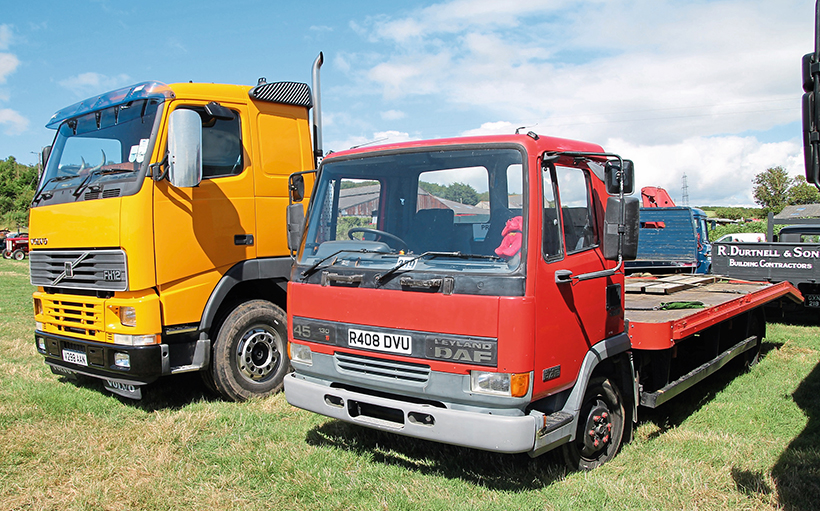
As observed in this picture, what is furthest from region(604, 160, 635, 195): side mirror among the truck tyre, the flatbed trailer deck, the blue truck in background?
the blue truck in background

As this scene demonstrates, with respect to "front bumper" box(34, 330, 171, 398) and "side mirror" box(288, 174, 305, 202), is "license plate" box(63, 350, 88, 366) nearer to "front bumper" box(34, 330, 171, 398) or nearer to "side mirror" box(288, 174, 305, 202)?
"front bumper" box(34, 330, 171, 398)

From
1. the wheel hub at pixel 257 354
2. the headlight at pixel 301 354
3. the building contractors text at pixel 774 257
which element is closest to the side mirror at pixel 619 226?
the headlight at pixel 301 354

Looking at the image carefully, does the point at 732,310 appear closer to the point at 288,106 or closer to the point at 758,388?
the point at 758,388

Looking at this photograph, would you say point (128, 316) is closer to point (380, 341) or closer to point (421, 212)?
point (380, 341)

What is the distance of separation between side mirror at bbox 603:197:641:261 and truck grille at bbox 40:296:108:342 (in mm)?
4280

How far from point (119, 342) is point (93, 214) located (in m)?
1.16

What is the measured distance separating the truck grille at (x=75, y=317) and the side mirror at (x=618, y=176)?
435 centimetres

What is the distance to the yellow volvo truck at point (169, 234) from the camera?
17.2 ft

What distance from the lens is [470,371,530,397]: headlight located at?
3.56m

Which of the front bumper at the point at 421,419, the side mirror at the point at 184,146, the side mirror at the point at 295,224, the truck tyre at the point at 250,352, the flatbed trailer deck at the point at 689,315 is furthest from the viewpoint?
the truck tyre at the point at 250,352

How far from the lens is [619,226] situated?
388 centimetres

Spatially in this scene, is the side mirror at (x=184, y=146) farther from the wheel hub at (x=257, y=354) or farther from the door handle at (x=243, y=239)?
the wheel hub at (x=257, y=354)

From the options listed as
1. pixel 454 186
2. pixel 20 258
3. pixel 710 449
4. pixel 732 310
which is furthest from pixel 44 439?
pixel 20 258

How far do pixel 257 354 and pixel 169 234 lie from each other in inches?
60.7
